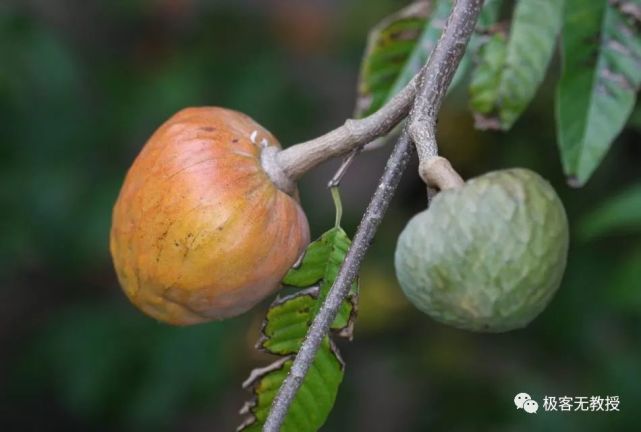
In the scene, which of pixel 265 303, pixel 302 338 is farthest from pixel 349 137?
pixel 265 303

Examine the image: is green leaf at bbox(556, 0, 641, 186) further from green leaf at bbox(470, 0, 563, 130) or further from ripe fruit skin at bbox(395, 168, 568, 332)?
ripe fruit skin at bbox(395, 168, 568, 332)

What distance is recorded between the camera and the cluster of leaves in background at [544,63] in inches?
65.9

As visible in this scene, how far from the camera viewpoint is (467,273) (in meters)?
1.16

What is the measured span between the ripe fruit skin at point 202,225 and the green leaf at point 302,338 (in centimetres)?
4

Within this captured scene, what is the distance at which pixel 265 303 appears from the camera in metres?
3.33

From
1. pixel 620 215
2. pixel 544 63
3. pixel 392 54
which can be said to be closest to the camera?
pixel 544 63

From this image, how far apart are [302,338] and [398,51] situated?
0.69 metres

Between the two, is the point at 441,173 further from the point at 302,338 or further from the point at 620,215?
the point at 620,215

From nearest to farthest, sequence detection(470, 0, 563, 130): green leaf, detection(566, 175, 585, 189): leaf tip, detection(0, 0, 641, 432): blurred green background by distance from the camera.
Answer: detection(566, 175, 585, 189): leaf tip < detection(470, 0, 563, 130): green leaf < detection(0, 0, 641, 432): blurred green background

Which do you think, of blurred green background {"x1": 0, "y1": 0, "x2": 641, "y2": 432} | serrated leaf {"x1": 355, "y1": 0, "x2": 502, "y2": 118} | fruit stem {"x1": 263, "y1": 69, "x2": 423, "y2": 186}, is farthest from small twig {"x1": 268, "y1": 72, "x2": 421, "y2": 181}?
blurred green background {"x1": 0, "y1": 0, "x2": 641, "y2": 432}

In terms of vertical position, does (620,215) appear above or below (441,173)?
below

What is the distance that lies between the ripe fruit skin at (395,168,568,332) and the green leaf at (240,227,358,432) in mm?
169

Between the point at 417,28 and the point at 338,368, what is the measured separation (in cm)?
77

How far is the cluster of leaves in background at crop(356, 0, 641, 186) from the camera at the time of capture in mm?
1673
